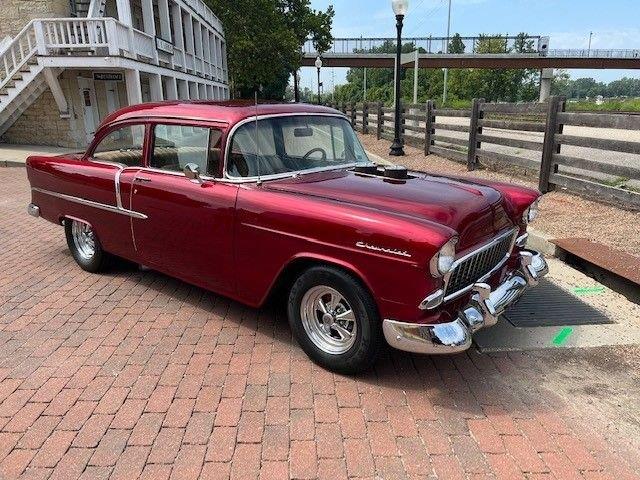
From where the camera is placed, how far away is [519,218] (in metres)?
3.79

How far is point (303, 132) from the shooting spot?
12.9ft

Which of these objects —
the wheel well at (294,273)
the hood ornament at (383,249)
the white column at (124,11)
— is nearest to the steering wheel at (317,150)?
the wheel well at (294,273)

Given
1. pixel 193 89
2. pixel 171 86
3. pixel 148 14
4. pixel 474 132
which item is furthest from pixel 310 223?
pixel 193 89

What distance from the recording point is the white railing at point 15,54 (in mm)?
14852

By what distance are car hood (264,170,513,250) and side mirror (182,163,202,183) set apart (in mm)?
556

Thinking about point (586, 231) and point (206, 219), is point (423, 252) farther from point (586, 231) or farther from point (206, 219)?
point (586, 231)

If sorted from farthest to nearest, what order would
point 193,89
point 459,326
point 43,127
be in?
point 193,89
point 43,127
point 459,326

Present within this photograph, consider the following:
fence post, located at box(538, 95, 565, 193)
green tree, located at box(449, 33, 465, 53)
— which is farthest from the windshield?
green tree, located at box(449, 33, 465, 53)

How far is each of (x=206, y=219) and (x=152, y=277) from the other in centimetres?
167

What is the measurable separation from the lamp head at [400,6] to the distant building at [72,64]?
8.16 m

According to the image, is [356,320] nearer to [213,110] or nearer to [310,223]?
[310,223]

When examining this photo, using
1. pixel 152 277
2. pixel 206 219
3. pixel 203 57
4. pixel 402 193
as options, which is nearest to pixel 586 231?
pixel 402 193

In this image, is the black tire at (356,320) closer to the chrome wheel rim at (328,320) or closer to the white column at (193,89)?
the chrome wheel rim at (328,320)

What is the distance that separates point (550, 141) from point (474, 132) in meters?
2.57
